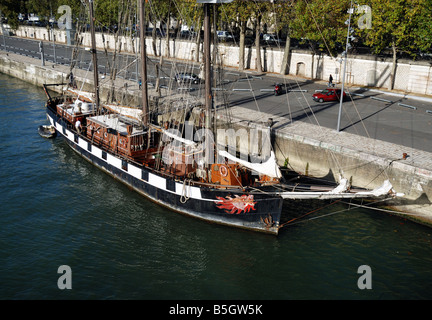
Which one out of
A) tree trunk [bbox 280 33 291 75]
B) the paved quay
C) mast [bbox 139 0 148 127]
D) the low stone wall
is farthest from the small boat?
tree trunk [bbox 280 33 291 75]

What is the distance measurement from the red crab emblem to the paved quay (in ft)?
27.6

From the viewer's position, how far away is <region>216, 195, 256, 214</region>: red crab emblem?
23312 millimetres

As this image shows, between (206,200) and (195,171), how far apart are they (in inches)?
113

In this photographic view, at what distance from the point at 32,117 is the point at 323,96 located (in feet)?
108

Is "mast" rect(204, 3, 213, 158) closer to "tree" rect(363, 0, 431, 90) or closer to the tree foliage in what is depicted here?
the tree foliage

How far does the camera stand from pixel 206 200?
24.4 metres

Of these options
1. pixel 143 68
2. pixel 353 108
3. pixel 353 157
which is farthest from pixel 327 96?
pixel 143 68

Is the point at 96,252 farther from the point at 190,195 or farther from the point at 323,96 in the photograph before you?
the point at 323,96

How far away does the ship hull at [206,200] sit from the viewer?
→ 2327 cm

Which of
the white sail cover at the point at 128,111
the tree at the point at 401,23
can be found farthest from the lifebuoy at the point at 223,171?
the tree at the point at 401,23

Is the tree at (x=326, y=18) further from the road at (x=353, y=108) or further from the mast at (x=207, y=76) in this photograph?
the mast at (x=207, y=76)

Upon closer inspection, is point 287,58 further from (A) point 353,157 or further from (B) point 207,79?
(B) point 207,79
